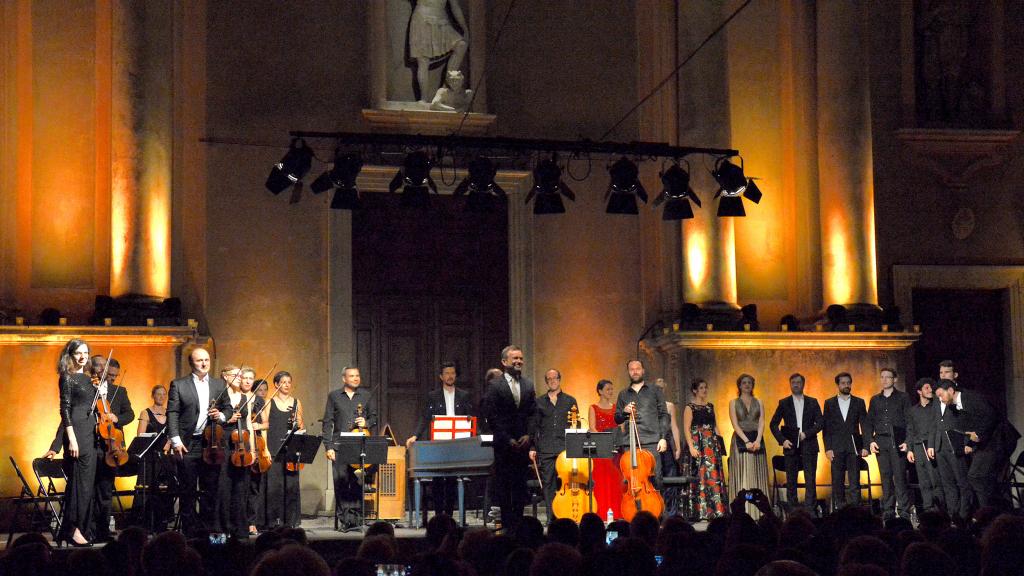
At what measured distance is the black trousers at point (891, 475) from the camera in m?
14.4

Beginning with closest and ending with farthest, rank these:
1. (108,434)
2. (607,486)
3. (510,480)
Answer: (108,434)
(510,480)
(607,486)

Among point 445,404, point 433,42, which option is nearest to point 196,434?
point 445,404

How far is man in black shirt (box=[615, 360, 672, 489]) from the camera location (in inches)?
537

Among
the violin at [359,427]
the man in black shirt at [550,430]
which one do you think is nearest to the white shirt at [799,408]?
the man in black shirt at [550,430]

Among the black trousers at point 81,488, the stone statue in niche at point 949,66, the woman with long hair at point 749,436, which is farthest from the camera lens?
the stone statue in niche at point 949,66

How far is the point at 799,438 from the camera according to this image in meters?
14.7

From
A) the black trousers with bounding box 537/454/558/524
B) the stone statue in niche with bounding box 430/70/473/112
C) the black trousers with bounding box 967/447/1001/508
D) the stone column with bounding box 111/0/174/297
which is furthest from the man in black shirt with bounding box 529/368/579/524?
the stone column with bounding box 111/0/174/297

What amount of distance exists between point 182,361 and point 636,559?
9755mm

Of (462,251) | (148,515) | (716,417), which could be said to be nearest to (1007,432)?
(716,417)

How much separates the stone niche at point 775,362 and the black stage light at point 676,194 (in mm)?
1577

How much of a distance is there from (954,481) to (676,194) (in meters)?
4.05

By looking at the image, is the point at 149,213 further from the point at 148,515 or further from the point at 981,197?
the point at 981,197

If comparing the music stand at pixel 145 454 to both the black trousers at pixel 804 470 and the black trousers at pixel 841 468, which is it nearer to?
the black trousers at pixel 804 470

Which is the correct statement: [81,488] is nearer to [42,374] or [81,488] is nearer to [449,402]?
[42,374]
